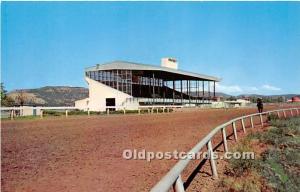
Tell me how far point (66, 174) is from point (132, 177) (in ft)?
3.76

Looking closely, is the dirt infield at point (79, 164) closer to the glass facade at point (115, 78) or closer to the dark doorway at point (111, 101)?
the dark doorway at point (111, 101)

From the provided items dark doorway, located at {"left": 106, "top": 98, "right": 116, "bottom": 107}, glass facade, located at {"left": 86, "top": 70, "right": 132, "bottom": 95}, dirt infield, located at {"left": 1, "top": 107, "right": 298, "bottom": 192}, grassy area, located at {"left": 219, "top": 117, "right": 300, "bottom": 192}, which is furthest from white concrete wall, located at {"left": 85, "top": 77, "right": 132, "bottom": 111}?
grassy area, located at {"left": 219, "top": 117, "right": 300, "bottom": 192}

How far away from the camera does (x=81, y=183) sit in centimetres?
734

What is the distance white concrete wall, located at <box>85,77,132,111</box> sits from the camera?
5575cm

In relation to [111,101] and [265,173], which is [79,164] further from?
[111,101]

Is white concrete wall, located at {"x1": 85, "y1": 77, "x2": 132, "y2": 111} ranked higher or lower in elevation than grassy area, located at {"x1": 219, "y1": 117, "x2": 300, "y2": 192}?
higher

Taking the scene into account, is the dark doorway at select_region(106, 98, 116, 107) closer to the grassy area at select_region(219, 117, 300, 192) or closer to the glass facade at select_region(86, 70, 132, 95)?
the glass facade at select_region(86, 70, 132, 95)

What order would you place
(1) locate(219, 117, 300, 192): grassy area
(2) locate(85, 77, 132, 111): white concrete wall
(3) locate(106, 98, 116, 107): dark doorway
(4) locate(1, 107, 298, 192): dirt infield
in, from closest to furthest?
(4) locate(1, 107, 298, 192): dirt infield, (1) locate(219, 117, 300, 192): grassy area, (2) locate(85, 77, 132, 111): white concrete wall, (3) locate(106, 98, 116, 107): dark doorway

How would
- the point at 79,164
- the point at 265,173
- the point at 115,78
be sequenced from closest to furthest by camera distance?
the point at 265,173, the point at 79,164, the point at 115,78

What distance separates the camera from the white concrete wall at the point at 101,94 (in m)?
55.8

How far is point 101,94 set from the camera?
5659cm

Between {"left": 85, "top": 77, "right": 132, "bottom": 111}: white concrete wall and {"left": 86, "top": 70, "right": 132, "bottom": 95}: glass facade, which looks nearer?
{"left": 85, "top": 77, "right": 132, "bottom": 111}: white concrete wall

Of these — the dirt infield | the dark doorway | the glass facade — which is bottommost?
the dirt infield

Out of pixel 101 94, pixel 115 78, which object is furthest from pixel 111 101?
pixel 115 78
